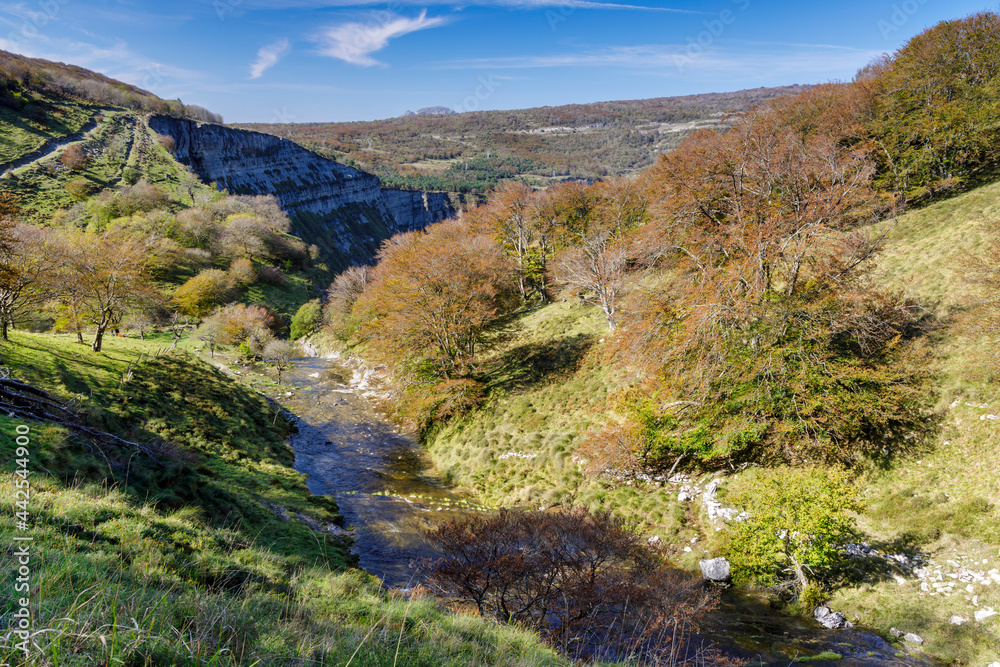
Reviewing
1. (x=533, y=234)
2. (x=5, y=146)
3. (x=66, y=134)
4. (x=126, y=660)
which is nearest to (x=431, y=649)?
(x=126, y=660)

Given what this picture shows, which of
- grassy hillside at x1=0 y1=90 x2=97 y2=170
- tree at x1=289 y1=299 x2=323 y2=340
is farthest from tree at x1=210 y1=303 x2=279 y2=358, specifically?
grassy hillside at x1=0 y1=90 x2=97 y2=170

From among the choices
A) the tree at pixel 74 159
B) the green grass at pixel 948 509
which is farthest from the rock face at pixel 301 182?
the green grass at pixel 948 509

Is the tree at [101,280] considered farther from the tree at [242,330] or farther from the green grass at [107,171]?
the green grass at [107,171]

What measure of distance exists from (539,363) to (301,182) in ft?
368

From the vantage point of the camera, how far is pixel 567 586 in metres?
8.12

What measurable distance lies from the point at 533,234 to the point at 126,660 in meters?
36.8

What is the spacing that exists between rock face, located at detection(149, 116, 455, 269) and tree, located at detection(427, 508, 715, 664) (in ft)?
316

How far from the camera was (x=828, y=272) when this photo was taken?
581 inches

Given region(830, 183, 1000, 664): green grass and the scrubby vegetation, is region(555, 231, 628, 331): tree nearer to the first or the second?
the scrubby vegetation

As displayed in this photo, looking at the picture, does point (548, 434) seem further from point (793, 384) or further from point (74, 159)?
point (74, 159)

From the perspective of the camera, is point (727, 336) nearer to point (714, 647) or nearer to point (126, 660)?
point (714, 647)

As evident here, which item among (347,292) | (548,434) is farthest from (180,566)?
(347,292)

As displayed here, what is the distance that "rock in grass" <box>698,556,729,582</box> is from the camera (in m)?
11.4

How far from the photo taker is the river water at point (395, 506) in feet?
29.4
